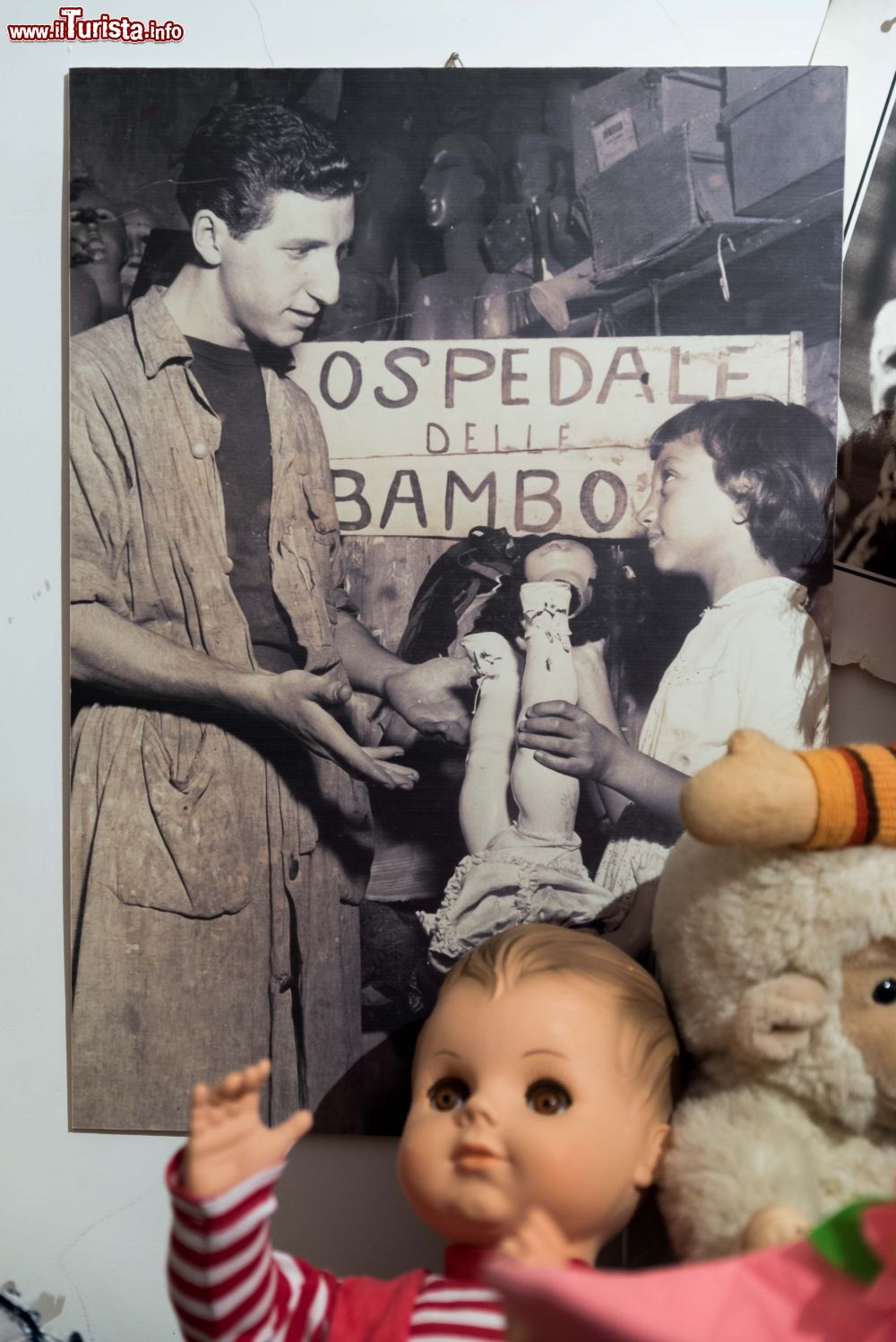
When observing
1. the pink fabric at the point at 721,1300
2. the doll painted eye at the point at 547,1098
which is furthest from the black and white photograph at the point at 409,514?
the pink fabric at the point at 721,1300

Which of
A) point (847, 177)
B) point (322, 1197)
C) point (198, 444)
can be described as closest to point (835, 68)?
point (847, 177)

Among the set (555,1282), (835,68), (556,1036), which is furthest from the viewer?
(835,68)

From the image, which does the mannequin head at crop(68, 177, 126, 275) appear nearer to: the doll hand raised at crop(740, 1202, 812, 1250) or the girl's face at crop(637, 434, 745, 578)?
the girl's face at crop(637, 434, 745, 578)

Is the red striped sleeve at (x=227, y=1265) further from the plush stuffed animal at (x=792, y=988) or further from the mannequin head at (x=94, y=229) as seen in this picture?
the mannequin head at (x=94, y=229)

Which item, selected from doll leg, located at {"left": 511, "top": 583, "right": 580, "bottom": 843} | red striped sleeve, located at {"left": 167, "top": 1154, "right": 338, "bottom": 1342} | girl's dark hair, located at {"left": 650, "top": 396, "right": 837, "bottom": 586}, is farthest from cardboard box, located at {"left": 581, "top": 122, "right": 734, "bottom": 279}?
red striped sleeve, located at {"left": 167, "top": 1154, "right": 338, "bottom": 1342}

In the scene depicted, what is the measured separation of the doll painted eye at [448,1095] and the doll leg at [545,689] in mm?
250

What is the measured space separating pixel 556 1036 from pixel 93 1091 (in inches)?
18.9

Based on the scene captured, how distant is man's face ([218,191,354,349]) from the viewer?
0.97m

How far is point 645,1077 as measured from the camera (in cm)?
78

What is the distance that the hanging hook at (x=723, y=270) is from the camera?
3.11ft

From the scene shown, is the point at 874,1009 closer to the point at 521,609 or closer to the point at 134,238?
the point at 521,609

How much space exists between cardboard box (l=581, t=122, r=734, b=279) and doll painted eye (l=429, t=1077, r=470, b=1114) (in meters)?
0.67

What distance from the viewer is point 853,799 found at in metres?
0.74

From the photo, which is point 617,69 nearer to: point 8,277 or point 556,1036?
point 8,277
